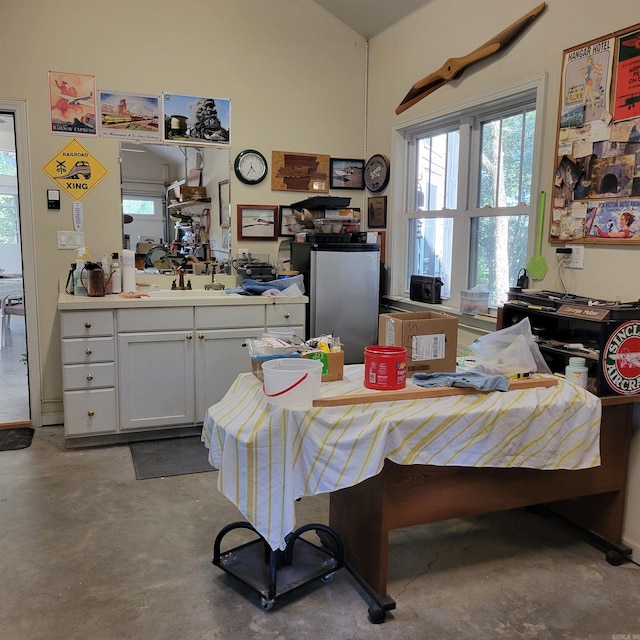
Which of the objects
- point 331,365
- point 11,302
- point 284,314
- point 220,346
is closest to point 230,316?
point 220,346

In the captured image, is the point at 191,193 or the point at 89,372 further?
the point at 191,193

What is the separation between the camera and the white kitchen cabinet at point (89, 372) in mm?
3391

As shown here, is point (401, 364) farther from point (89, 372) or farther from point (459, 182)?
point (89, 372)

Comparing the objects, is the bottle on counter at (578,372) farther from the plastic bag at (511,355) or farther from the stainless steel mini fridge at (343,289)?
the stainless steel mini fridge at (343,289)

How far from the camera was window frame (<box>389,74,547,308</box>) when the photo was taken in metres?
2.89

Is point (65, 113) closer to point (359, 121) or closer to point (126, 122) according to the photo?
point (126, 122)

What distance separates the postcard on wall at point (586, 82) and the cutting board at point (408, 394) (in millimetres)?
1261

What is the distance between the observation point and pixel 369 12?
4.06 metres

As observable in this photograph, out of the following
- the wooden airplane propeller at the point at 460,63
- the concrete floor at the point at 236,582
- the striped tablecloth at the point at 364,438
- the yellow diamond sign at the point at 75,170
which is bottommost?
the concrete floor at the point at 236,582

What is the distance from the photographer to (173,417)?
144 inches

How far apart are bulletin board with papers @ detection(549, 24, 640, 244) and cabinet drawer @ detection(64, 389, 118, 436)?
269cm

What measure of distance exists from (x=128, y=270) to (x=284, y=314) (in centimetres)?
106

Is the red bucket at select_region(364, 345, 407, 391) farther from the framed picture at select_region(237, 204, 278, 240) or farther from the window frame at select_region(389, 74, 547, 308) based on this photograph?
the framed picture at select_region(237, 204, 278, 240)

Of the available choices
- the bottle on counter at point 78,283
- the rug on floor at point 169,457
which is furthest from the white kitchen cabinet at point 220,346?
the bottle on counter at point 78,283
